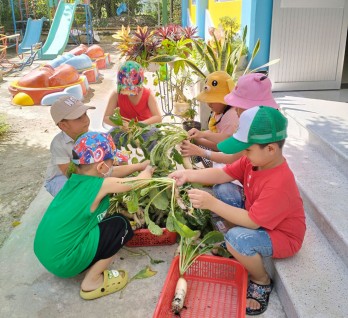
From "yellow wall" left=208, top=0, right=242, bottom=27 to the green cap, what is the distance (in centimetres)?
480

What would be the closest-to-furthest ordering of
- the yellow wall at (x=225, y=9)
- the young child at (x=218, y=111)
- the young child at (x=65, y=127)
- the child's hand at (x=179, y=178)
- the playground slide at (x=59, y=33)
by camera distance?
the child's hand at (x=179, y=178) → the young child at (x=65, y=127) → the young child at (x=218, y=111) → the yellow wall at (x=225, y=9) → the playground slide at (x=59, y=33)

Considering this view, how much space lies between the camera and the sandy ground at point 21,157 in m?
3.91

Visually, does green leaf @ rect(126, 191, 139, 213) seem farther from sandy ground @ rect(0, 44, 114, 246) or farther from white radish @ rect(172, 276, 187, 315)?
sandy ground @ rect(0, 44, 114, 246)

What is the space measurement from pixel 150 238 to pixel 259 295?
3.17ft

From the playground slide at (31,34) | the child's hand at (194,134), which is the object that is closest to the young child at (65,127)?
the child's hand at (194,134)

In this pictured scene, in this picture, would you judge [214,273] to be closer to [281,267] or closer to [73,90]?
[281,267]

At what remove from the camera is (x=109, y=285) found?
8.50 feet

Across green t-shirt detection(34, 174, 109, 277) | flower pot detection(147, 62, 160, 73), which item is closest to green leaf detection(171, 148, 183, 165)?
green t-shirt detection(34, 174, 109, 277)

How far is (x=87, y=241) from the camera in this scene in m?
2.52

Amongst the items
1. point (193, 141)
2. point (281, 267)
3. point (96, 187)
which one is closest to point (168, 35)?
point (193, 141)

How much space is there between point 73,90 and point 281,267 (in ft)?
22.2

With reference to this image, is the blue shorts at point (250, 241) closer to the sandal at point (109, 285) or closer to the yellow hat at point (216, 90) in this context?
the sandal at point (109, 285)

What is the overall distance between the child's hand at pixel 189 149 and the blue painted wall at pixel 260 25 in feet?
10.0

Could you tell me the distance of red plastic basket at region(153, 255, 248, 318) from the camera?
2.37m
